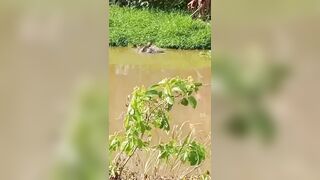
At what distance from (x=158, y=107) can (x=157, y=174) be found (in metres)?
0.23

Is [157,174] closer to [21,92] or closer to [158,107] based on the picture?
[158,107]

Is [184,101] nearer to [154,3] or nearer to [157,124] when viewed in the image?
[157,124]

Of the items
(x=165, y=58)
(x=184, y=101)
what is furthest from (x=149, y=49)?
(x=184, y=101)

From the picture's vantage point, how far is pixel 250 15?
1.38m

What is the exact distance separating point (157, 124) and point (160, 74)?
0.17m

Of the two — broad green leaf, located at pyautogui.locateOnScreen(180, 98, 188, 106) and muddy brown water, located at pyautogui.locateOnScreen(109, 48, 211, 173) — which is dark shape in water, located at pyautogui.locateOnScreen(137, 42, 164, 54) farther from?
broad green leaf, located at pyautogui.locateOnScreen(180, 98, 188, 106)

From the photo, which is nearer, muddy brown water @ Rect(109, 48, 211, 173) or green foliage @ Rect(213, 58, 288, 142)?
green foliage @ Rect(213, 58, 288, 142)

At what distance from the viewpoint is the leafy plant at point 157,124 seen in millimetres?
1610

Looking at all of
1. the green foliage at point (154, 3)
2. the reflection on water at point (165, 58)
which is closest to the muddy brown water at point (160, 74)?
the reflection on water at point (165, 58)

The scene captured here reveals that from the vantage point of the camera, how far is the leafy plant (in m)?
1.61

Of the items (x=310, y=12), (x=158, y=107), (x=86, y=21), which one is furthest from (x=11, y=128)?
(x=310, y=12)

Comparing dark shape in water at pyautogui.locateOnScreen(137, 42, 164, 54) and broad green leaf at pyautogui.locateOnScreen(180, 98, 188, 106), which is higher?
dark shape in water at pyautogui.locateOnScreen(137, 42, 164, 54)

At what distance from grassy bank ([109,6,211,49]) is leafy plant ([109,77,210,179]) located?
127 millimetres

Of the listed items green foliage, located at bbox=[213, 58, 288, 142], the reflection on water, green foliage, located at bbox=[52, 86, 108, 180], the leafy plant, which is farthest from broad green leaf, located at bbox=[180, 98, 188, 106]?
green foliage, located at bbox=[52, 86, 108, 180]
